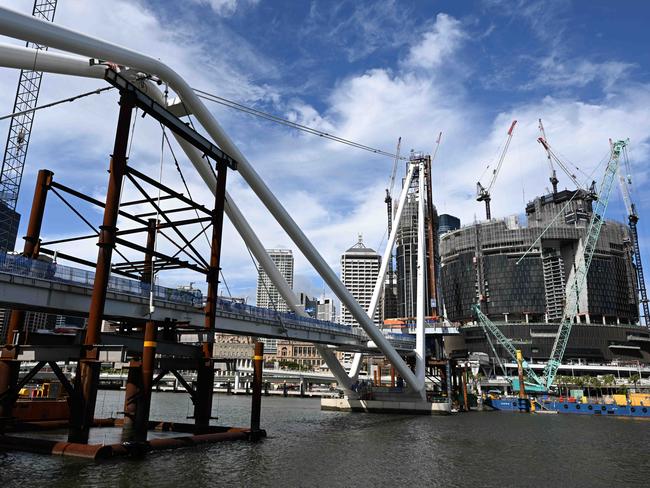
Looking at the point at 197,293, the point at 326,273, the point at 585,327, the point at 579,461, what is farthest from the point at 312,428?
the point at 585,327

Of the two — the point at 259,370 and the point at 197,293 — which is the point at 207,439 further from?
the point at 197,293

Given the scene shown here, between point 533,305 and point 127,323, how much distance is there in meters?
187

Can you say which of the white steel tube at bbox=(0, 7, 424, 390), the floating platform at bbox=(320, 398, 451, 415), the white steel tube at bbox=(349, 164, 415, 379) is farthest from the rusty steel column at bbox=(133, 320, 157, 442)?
the floating platform at bbox=(320, 398, 451, 415)

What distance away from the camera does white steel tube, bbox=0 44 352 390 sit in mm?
27453

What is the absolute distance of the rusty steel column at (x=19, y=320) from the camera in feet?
94.9

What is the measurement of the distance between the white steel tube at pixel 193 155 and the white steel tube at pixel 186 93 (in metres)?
2.29

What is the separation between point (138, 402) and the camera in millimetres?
27781

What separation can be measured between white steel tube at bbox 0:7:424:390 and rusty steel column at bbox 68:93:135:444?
3.07m

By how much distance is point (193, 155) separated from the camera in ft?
145

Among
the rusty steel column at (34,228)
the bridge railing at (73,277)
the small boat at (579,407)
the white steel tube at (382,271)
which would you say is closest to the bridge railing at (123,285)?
the bridge railing at (73,277)

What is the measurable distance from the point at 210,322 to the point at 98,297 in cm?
1113

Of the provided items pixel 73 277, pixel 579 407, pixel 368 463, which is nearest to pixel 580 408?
pixel 579 407

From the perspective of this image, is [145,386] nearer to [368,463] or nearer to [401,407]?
[368,463]

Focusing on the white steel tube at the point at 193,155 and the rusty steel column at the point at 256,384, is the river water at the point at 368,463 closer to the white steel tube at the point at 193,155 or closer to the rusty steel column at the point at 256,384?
the rusty steel column at the point at 256,384
